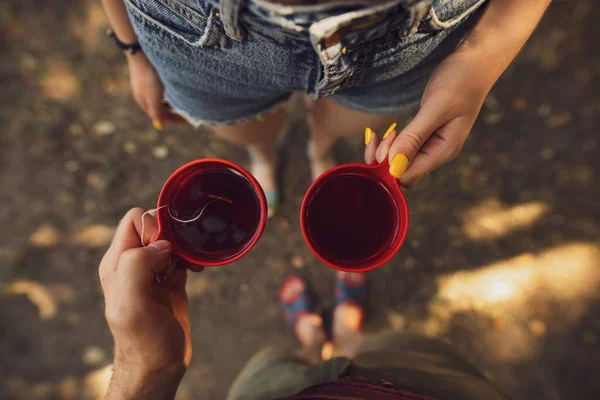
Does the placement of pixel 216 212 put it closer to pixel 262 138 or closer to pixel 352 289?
pixel 262 138

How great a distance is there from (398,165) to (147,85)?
1.11 meters

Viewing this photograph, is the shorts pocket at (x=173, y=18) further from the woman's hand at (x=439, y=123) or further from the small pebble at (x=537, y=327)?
the small pebble at (x=537, y=327)

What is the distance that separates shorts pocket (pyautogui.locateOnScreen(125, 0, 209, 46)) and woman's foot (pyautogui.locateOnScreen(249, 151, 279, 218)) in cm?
136

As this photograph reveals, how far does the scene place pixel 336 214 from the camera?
1325 millimetres

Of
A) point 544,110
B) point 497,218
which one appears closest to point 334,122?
point 497,218

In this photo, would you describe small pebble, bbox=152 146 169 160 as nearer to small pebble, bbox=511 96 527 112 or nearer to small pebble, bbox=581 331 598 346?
small pebble, bbox=511 96 527 112

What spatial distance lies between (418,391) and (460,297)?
143 cm

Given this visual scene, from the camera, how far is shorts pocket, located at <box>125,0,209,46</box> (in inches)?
39.2

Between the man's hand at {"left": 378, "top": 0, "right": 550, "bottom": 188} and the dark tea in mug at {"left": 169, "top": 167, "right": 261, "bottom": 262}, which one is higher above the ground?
the man's hand at {"left": 378, "top": 0, "right": 550, "bottom": 188}

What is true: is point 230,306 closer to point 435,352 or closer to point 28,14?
point 435,352

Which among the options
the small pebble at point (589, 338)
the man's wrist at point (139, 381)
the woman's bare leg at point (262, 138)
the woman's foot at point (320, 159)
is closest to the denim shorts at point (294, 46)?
the woman's bare leg at point (262, 138)

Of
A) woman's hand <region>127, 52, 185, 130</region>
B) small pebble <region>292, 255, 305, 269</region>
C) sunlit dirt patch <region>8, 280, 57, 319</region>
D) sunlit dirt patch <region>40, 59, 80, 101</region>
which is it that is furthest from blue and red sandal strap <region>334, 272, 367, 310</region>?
sunlit dirt patch <region>40, 59, 80, 101</region>

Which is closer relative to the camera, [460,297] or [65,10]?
[460,297]

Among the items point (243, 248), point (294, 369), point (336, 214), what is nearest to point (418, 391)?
point (294, 369)
